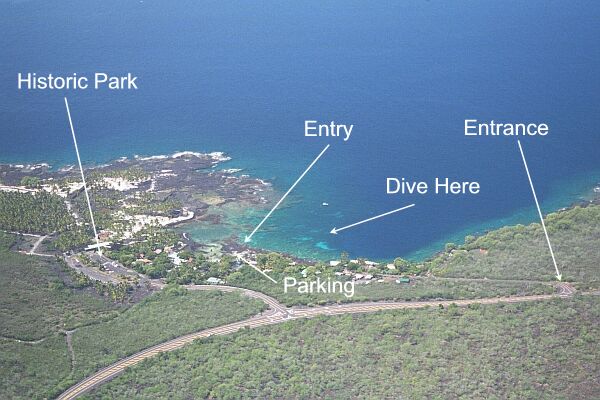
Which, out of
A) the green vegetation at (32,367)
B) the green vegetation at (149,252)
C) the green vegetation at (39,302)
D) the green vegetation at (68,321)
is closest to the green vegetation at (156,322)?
the green vegetation at (68,321)

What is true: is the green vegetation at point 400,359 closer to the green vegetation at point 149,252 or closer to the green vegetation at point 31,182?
the green vegetation at point 149,252

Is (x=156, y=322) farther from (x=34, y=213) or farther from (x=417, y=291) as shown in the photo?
(x=34, y=213)

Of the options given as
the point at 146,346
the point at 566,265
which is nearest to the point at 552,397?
the point at 566,265

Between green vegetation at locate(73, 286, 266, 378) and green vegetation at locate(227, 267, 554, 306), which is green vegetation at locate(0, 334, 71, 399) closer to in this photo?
green vegetation at locate(73, 286, 266, 378)

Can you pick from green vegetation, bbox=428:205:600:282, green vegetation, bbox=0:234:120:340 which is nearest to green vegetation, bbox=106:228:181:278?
green vegetation, bbox=0:234:120:340

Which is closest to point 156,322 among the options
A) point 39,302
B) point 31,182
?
point 39,302

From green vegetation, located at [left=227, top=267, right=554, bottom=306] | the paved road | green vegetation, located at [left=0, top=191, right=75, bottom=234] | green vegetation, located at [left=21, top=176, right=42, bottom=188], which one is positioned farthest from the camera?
green vegetation, located at [left=21, top=176, right=42, bottom=188]

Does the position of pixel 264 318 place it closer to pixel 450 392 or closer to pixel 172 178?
pixel 450 392
